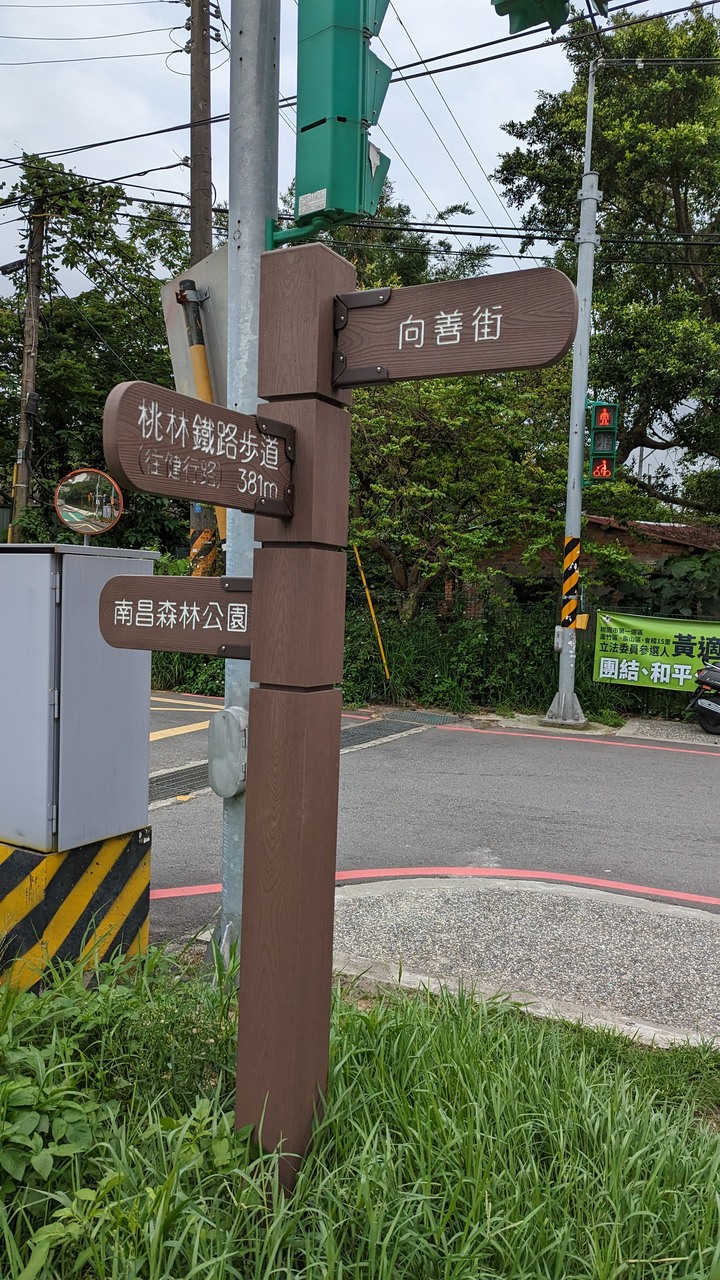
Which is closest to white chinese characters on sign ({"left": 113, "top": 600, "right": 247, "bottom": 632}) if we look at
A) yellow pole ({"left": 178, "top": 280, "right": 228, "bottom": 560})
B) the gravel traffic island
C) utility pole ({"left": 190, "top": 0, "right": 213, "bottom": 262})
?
yellow pole ({"left": 178, "top": 280, "right": 228, "bottom": 560})

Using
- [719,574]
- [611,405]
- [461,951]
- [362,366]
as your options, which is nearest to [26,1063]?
[362,366]

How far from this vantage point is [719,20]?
1585cm

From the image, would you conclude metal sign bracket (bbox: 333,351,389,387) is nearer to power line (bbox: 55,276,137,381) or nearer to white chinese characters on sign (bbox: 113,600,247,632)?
white chinese characters on sign (bbox: 113,600,247,632)

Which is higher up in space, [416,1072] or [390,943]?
[416,1072]

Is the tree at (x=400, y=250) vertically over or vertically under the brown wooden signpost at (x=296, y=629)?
over

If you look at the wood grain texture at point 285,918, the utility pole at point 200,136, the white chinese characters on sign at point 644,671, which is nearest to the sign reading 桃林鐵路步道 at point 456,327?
the wood grain texture at point 285,918

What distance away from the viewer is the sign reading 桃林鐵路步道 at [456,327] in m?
2.00

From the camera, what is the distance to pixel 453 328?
2111 millimetres

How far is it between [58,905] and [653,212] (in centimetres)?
1712

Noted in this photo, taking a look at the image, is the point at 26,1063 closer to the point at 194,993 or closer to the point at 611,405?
the point at 194,993

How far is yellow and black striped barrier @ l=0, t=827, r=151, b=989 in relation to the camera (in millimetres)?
3268

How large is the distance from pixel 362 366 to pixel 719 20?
18.0m

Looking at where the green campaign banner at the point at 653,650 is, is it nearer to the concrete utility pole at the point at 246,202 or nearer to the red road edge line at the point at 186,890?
the red road edge line at the point at 186,890

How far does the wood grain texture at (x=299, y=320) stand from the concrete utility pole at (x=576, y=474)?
31.9 feet
